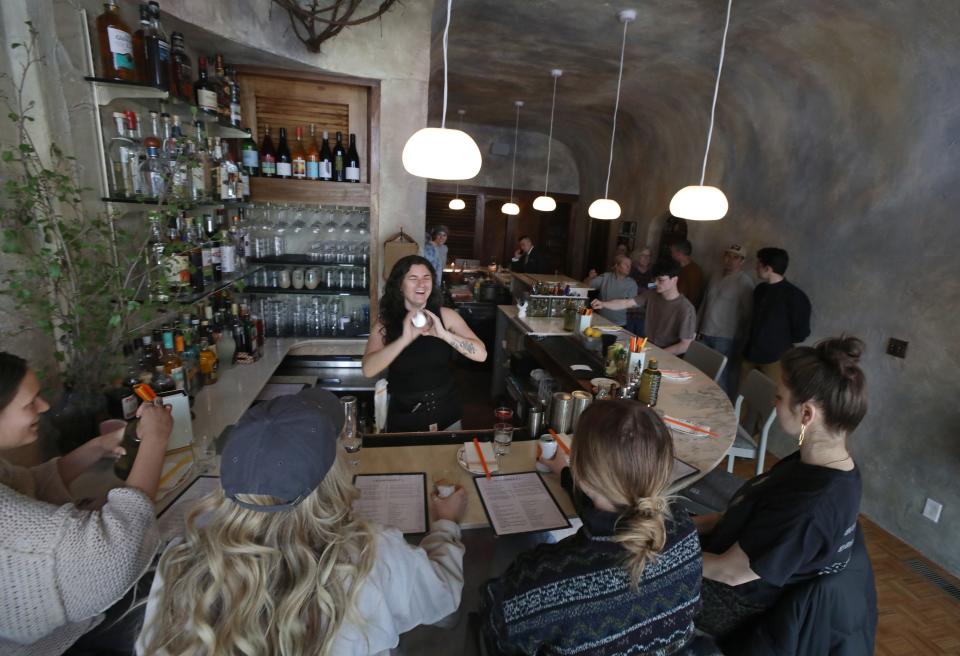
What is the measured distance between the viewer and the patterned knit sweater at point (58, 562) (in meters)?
0.96

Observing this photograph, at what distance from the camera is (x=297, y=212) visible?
149 inches

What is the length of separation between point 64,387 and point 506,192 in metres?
8.99

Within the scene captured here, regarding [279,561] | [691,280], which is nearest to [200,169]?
[279,561]

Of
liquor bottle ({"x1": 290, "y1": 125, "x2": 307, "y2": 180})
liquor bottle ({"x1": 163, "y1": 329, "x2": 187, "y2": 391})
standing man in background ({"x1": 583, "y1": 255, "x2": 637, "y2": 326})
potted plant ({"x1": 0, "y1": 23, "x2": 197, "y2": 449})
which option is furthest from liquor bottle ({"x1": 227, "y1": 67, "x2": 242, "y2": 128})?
standing man in background ({"x1": 583, "y1": 255, "x2": 637, "y2": 326})

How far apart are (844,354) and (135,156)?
9.40 feet

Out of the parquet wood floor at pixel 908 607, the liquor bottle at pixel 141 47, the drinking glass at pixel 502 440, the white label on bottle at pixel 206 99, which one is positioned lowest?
the parquet wood floor at pixel 908 607

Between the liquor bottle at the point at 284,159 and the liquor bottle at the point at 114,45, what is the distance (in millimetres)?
1516

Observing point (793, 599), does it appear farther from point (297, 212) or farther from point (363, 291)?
point (297, 212)

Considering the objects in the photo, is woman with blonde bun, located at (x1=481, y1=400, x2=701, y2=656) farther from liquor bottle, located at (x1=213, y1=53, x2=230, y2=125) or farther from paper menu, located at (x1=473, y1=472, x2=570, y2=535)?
liquor bottle, located at (x1=213, y1=53, x2=230, y2=125)

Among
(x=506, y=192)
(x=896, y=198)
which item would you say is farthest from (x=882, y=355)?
(x=506, y=192)

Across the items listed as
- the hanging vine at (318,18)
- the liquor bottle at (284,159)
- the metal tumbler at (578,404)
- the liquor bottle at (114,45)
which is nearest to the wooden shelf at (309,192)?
the liquor bottle at (284,159)

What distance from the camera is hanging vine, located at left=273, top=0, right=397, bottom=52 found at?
2688 millimetres

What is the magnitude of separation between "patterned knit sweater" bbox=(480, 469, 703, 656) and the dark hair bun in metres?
0.75

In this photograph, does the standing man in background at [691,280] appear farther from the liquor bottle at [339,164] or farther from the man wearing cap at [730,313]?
the liquor bottle at [339,164]
